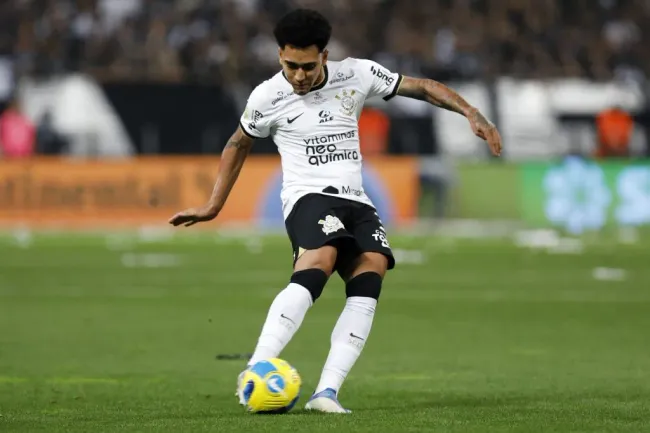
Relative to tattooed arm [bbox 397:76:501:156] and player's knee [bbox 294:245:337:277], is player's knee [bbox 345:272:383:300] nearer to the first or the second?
player's knee [bbox 294:245:337:277]

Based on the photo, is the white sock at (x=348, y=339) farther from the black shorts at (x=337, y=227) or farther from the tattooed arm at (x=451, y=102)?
the tattooed arm at (x=451, y=102)

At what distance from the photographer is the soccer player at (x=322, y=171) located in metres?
6.82

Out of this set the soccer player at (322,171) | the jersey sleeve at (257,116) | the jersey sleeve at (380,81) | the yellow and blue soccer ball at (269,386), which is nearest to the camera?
the yellow and blue soccer ball at (269,386)

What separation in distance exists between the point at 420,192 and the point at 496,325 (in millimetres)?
13422

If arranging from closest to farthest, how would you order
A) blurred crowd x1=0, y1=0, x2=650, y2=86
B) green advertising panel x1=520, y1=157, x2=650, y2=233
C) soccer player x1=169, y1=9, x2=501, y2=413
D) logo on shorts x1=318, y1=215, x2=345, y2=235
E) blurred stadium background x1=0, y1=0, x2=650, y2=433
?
soccer player x1=169, y1=9, x2=501, y2=413 < logo on shorts x1=318, y1=215, x2=345, y2=235 < blurred stadium background x1=0, y1=0, x2=650, y2=433 < green advertising panel x1=520, y1=157, x2=650, y2=233 < blurred crowd x1=0, y1=0, x2=650, y2=86

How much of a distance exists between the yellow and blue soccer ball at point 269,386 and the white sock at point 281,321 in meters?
0.09

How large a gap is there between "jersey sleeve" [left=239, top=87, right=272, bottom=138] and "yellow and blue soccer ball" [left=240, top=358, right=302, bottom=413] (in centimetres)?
131

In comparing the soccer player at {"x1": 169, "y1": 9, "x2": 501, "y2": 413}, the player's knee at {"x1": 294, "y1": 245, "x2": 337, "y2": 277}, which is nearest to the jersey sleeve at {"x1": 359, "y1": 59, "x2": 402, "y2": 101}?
the soccer player at {"x1": 169, "y1": 9, "x2": 501, "y2": 413}

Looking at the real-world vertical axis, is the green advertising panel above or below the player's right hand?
below

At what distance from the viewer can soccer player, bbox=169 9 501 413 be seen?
682 centimetres

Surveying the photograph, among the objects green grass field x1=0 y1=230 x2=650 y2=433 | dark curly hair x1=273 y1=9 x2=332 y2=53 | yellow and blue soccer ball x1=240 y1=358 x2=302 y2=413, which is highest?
dark curly hair x1=273 y1=9 x2=332 y2=53

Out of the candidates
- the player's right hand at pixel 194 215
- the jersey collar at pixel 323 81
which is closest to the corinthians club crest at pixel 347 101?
the jersey collar at pixel 323 81

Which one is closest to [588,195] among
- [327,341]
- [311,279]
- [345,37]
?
[345,37]

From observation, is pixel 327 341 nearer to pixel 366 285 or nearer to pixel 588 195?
pixel 366 285
